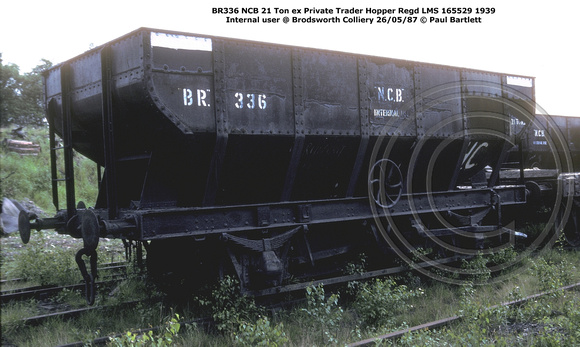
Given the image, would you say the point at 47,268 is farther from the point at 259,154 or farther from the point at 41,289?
the point at 259,154

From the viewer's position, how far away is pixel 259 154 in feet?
A: 20.6

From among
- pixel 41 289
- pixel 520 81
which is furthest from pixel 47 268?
pixel 520 81

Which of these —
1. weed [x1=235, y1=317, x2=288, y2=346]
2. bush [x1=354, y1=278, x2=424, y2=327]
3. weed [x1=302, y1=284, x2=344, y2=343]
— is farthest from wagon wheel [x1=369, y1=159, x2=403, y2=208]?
weed [x1=235, y1=317, x2=288, y2=346]

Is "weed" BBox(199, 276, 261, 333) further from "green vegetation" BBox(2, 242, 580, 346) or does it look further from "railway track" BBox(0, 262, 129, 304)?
"railway track" BBox(0, 262, 129, 304)

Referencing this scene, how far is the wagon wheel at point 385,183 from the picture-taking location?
7242mm

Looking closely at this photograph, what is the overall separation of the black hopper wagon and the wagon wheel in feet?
0.09

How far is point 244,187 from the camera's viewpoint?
6500 millimetres

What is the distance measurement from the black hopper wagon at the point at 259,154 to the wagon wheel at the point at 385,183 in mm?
27

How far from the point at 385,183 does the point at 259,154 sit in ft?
7.21

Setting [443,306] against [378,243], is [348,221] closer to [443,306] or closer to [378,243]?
[378,243]

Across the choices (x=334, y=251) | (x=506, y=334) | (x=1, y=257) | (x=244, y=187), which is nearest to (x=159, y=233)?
(x=244, y=187)

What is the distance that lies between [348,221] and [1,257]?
7517 mm

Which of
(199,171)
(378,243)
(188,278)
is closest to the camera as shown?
(199,171)

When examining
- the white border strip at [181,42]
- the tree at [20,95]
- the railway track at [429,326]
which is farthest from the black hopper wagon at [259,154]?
the tree at [20,95]
